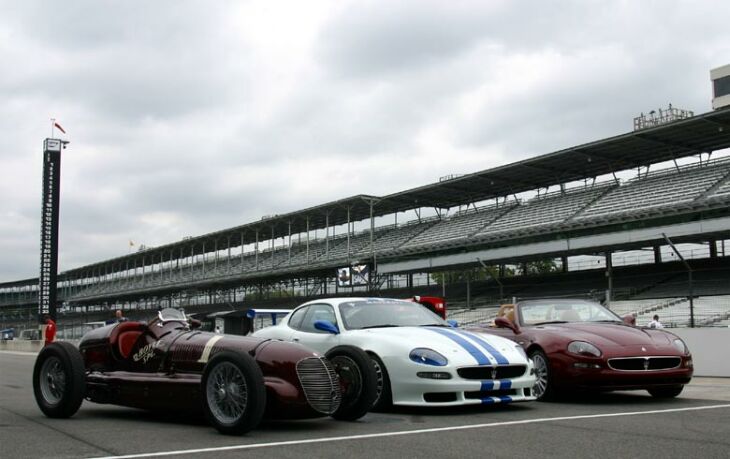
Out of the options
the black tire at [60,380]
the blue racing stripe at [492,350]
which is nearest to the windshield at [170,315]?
the black tire at [60,380]

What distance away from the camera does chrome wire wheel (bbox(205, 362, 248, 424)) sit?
19.6 ft

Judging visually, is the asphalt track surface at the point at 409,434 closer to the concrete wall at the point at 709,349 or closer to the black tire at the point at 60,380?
the black tire at the point at 60,380

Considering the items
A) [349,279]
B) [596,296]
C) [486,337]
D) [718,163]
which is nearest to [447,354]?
[486,337]

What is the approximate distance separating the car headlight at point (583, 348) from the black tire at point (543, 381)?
359 mm

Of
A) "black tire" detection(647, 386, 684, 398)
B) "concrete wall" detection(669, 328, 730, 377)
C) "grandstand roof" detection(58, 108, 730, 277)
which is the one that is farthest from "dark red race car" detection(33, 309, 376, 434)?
"grandstand roof" detection(58, 108, 730, 277)

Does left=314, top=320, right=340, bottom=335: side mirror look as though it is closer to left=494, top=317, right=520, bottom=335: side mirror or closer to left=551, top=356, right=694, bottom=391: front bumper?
left=494, top=317, right=520, bottom=335: side mirror

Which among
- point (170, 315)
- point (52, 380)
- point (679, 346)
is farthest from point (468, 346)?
point (52, 380)

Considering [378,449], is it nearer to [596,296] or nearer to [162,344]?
[162,344]

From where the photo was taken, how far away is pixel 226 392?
20.0ft

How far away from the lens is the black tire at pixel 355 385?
6.89 meters

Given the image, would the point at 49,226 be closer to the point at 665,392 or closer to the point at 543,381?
the point at 543,381

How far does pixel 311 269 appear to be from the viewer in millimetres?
41281

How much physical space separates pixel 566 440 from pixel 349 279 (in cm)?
3296

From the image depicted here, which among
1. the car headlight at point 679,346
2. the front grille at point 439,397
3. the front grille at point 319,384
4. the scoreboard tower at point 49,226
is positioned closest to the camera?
the front grille at point 319,384
